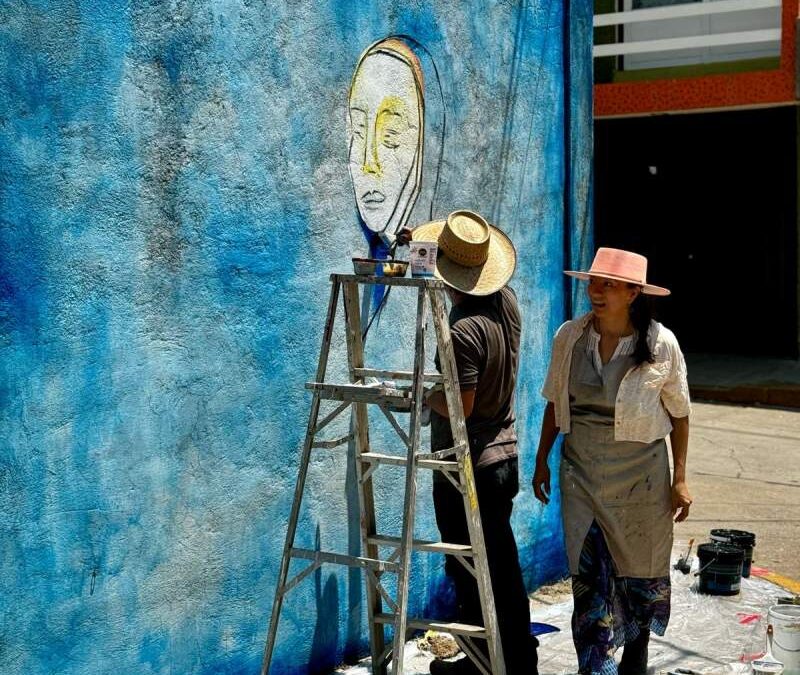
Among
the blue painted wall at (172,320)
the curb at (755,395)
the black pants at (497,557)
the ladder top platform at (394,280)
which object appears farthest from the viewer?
the curb at (755,395)

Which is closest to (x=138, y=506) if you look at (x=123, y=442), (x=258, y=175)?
(x=123, y=442)

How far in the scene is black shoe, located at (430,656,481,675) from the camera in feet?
15.2

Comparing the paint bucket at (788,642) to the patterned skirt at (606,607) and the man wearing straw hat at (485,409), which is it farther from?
the man wearing straw hat at (485,409)

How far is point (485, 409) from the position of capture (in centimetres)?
448

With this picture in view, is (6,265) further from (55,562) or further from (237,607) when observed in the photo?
(237,607)

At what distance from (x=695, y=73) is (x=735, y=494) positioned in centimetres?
801

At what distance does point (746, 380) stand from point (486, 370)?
367 inches

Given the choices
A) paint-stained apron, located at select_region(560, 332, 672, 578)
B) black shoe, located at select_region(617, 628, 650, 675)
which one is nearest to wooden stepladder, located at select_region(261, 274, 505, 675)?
paint-stained apron, located at select_region(560, 332, 672, 578)

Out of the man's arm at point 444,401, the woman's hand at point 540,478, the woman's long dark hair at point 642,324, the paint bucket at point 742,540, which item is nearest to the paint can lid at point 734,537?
the paint bucket at point 742,540

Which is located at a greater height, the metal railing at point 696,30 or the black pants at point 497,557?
the metal railing at point 696,30

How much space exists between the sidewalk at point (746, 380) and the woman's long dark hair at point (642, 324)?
27.1 feet

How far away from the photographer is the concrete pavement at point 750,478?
727 centimetres

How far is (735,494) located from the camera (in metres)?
8.32

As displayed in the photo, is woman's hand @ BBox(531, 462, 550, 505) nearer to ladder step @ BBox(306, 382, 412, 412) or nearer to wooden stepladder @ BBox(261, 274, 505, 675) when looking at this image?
wooden stepladder @ BBox(261, 274, 505, 675)
